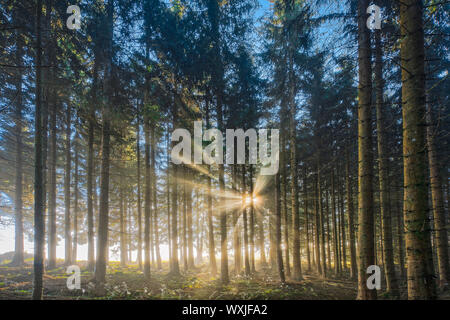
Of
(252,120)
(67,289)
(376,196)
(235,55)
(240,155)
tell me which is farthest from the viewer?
(376,196)

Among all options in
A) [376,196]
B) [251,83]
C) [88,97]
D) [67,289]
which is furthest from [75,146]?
[376,196]

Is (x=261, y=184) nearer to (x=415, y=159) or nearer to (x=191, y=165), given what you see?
(x=191, y=165)

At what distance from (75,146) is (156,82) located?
9939 millimetres

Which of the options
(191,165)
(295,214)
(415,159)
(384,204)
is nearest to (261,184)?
(295,214)

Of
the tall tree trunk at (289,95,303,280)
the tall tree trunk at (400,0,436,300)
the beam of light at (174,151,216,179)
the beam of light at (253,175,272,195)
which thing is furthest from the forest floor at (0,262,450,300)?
the beam of light at (253,175,272,195)

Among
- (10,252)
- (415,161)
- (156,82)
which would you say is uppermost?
(156,82)

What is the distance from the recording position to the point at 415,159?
11.9ft

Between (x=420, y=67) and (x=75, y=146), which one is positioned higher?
(x=75, y=146)

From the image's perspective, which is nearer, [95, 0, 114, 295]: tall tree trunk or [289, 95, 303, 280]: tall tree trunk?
[95, 0, 114, 295]: tall tree trunk

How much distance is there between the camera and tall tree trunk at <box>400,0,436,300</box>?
346 centimetres

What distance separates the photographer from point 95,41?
27.0 feet

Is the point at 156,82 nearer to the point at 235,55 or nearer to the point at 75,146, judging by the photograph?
the point at 235,55

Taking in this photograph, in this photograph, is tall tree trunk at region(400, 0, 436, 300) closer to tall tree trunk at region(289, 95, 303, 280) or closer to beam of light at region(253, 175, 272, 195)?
tall tree trunk at region(289, 95, 303, 280)
